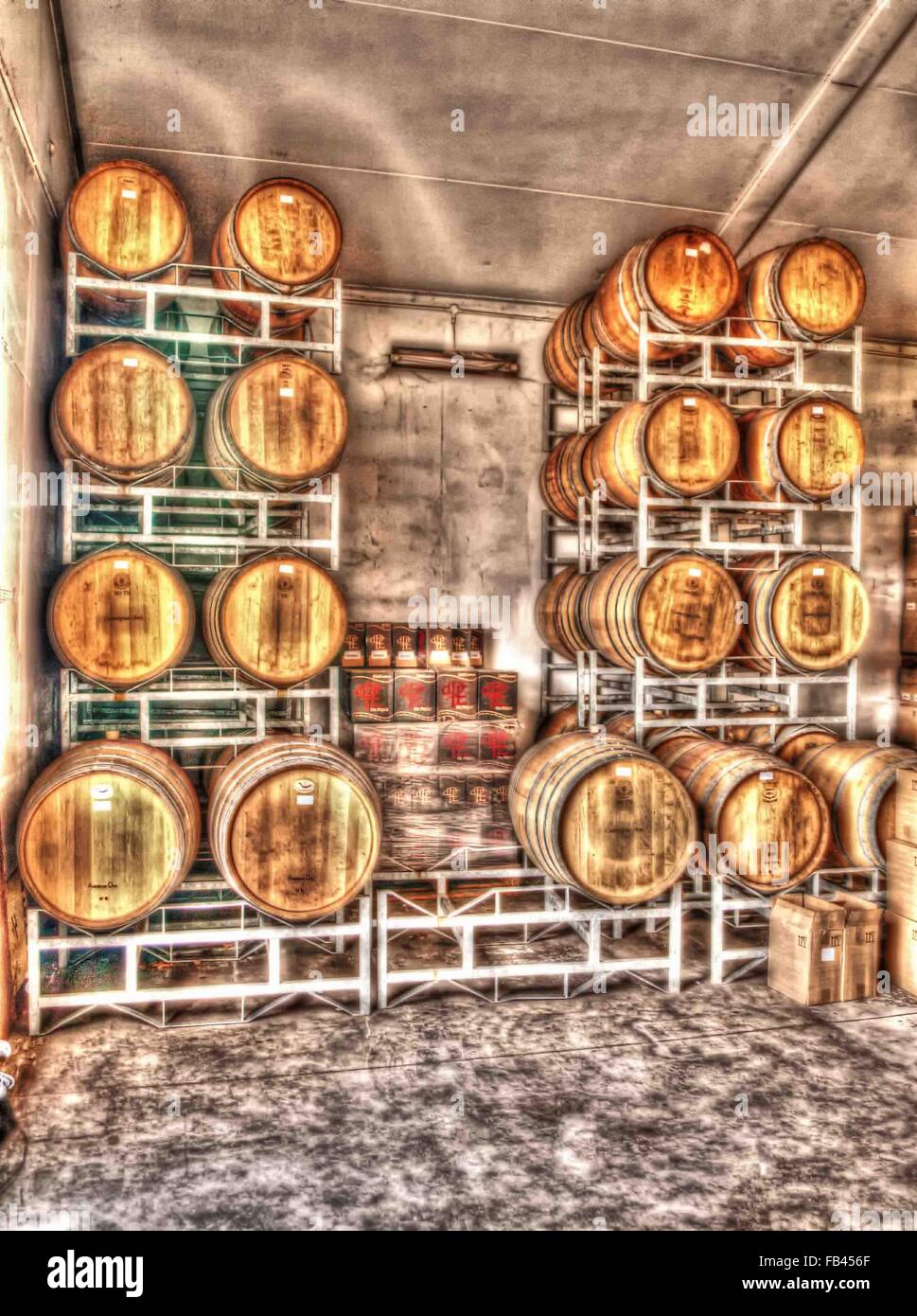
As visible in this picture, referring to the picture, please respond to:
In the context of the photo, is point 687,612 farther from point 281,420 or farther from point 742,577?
point 281,420

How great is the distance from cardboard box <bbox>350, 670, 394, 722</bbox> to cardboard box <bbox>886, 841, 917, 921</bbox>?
3.17 m

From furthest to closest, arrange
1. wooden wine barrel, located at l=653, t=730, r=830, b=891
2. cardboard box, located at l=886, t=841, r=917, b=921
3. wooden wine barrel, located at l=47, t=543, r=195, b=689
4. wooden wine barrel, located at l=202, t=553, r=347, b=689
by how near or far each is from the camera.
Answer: wooden wine barrel, located at l=653, t=730, r=830, b=891, cardboard box, located at l=886, t=841, r=917, b=921, wooden wine barrel, located at l=202, t=553, r=347, b=689, wooden wine barrel, located at l=47, t=543, r=195, b=689

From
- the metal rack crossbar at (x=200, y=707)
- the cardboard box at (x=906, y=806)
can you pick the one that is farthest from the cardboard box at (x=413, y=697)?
the cardboard box at (x=906, y=806)

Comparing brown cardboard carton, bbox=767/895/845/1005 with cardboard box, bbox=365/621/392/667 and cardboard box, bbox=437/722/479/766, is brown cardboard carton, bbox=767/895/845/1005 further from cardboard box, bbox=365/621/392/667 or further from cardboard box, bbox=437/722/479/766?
cardboard box, bbox=365/621/392/667

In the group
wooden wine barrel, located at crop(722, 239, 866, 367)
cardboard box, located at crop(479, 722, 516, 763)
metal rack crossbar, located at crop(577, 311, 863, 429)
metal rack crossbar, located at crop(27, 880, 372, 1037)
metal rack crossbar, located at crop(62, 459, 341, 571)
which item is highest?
wooden wine barrel, located at crop(722, 239, 866, 367)

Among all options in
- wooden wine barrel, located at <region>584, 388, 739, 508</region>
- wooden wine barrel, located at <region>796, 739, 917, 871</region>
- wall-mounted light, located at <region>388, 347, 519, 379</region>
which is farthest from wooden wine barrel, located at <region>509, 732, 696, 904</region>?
wall-mounted light, located at <region>388, 347, 519, 379</region>

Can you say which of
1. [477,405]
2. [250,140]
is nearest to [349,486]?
[477,405]

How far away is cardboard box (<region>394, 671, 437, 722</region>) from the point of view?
6.14m

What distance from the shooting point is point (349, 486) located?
765 centimetres

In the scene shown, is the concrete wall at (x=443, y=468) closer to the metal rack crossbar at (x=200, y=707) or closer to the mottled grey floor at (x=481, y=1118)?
the metal rack crossbar at (x=200, y=707)

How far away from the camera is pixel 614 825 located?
5012 millimetres

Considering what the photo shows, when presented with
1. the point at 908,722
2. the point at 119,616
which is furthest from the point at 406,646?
the point at 908,722

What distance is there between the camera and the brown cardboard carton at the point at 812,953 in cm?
514

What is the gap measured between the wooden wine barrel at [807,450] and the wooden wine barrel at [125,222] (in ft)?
12.2
